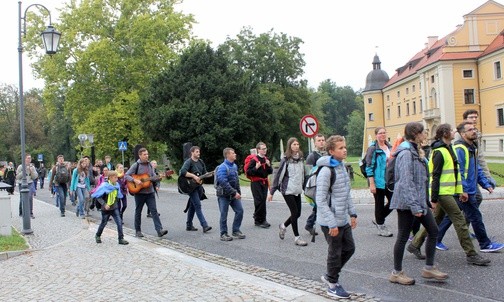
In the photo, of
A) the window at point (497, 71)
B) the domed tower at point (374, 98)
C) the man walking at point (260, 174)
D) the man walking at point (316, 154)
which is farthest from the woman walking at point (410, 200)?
the domed tower at point (374, 98)

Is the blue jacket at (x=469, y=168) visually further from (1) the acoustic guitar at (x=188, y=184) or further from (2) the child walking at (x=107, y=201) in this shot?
(2) the child walking at (x=107, y=201)

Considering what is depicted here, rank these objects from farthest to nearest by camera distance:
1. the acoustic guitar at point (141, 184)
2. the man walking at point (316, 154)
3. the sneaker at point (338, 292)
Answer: the acoustic guitar at point (141, 184), the man walking at point (316, 154), the sneaker at point (338, 292)

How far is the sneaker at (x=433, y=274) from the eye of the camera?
6.03 metres

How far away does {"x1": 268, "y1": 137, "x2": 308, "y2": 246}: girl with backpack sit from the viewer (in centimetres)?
930

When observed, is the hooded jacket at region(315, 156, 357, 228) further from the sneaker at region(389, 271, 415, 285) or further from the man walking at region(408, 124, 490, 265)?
the man walking at region(408, 124, 490, 265)

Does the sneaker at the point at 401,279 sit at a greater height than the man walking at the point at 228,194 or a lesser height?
lesser

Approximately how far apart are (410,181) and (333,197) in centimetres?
95

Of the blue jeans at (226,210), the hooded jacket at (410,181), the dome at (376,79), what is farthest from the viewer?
the dome at (376,79)

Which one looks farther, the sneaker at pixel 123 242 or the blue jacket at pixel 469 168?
the sneaker at pixel 123 242

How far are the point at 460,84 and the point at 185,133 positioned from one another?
40378 mm

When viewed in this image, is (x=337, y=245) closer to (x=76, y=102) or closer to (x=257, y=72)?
(x=76, y=102)

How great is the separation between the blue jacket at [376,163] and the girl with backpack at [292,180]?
1.21 metres

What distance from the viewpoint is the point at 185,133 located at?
98.0 ft

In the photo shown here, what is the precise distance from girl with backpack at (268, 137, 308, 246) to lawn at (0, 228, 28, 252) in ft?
15.9
